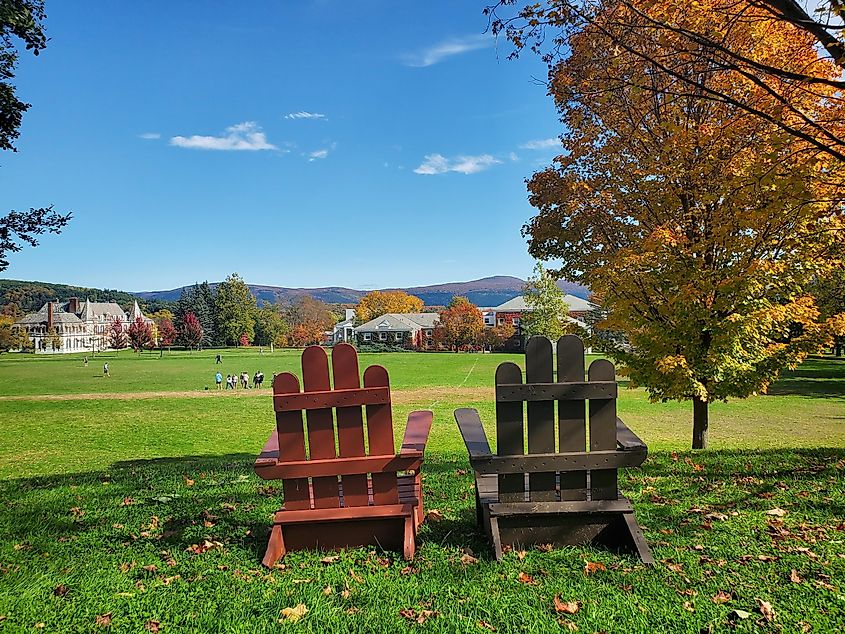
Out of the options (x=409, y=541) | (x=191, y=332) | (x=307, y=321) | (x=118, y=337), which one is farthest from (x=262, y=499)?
(x=118, y=337)

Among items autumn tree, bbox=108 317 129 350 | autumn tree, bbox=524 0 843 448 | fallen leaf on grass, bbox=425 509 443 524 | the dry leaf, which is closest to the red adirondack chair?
fallen leaf on grass, bbox=425 509 443 524

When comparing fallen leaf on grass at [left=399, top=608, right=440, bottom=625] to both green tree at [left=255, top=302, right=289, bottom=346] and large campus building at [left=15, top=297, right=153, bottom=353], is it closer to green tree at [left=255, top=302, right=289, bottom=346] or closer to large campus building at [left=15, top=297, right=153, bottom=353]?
green tree at [left=255, top=302, right=289, bottom=346]

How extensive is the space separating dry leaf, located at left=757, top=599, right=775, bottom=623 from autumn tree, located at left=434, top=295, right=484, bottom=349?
80991 millimetres

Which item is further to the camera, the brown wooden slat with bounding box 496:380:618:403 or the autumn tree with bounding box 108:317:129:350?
the autumn tree with bounding box 108:317:129:350

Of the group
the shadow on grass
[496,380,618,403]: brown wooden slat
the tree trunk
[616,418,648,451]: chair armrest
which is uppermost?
[496,380,618,403]: brown wooden slat

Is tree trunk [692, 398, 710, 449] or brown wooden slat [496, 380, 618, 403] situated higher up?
brown wooden slat [496, 380, 618, 403]

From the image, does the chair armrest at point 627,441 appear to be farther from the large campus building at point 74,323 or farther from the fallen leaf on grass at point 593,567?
the large campus building at point 74,323

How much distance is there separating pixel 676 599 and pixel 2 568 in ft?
13.4

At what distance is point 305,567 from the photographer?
3703mm

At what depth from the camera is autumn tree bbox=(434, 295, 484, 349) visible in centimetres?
8481

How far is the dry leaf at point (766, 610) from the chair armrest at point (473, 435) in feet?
5.28

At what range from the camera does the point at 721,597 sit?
10.4 ft

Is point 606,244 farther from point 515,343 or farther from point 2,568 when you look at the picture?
point 515,343

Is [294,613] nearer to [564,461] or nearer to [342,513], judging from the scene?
[342,513]
